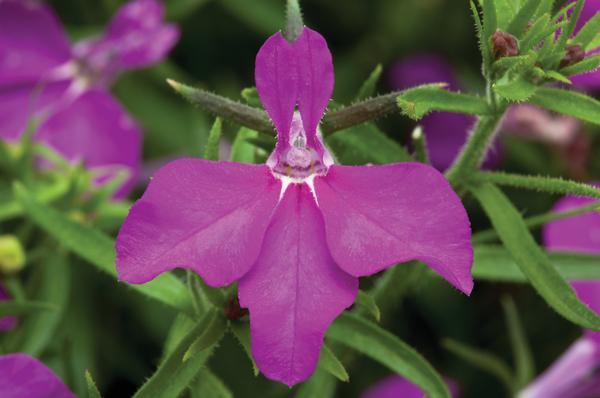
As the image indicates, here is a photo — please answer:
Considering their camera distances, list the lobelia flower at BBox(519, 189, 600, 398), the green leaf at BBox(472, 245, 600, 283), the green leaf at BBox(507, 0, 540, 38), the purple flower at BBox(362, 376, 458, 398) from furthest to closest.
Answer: the purple flower at BBox(362, 376, 458, 398)
the lobelia flower at BBox(519, 189, 600, 398)
the green leaf at BBox(472, 245, 600, 283)
the green leaf at BBox(507, 0, 540, 38)

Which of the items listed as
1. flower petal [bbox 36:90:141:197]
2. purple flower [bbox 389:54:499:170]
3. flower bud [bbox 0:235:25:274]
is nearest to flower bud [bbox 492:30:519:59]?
flower bud [bbox 0:235:25:274]

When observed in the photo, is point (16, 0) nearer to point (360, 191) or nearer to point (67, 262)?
point (67, 262)

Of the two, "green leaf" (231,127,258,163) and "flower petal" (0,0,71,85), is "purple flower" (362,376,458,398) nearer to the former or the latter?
"green leaf" (231,127,258,163)

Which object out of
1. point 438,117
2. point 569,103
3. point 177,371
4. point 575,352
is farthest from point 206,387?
point 438,117

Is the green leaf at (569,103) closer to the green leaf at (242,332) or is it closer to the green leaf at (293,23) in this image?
the green leaf at (293,23)

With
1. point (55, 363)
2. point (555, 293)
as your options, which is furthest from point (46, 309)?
point (555, 293)

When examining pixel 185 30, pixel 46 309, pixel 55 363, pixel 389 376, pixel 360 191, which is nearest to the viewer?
pixel 360 191
